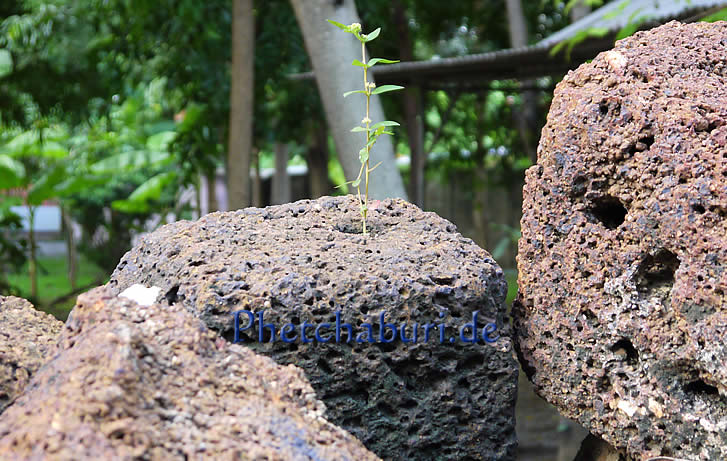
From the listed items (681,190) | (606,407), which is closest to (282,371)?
(606,407)

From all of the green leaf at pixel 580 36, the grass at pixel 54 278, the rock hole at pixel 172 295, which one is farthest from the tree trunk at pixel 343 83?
the grass at pixel 54 278

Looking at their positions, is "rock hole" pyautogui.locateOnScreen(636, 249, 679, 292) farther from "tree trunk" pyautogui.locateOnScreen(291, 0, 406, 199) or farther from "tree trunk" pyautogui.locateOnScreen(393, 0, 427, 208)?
"tree trunk" pyautogui.locateOnScreen(393, 0, 427, 208)

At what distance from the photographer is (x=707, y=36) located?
2502 millimetres

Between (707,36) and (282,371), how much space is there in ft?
6.11

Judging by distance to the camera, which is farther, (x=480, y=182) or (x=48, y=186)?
(x=480, y=182)

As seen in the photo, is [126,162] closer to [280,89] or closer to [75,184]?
[75,184]

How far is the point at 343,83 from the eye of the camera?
181 inches

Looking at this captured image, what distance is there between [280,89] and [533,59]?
3436mm

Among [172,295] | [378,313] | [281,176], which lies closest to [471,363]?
[378,313]

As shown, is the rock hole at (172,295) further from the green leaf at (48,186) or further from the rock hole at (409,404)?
the green leaf at (48,186)

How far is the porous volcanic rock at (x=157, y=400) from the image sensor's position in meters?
1.41

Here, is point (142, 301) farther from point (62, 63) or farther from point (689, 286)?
point (62, 63)

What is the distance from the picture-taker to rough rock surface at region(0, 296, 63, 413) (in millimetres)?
1974

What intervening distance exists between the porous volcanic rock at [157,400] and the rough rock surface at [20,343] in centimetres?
24
